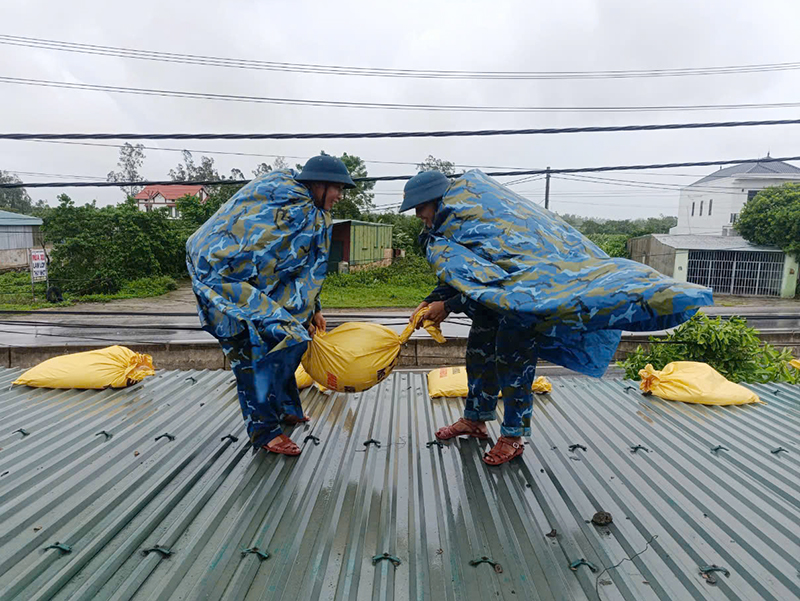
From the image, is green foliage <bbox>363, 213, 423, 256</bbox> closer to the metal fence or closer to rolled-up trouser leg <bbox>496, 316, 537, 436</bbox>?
the metal fence

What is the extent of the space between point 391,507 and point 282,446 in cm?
80

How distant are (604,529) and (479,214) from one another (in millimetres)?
1514

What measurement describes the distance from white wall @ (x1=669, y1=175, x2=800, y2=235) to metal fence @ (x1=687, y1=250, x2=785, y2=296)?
24.2 feet

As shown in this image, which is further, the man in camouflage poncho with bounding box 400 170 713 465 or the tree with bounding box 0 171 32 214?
the tree with bounding box 0 171 32 214

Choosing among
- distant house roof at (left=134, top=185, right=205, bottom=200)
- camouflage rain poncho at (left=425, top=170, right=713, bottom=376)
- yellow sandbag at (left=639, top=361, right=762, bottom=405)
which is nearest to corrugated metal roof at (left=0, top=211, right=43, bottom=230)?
distant house roof at (left=134, top=185, right=205, bottom=200)

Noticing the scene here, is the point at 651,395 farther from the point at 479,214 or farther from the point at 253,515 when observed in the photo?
the point at 253,515

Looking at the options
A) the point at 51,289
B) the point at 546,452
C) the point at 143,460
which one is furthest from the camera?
the point at 51,289

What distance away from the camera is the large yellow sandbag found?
3766mm

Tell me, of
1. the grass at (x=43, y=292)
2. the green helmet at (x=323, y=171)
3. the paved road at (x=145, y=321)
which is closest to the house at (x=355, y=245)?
the paved road at (x=145, y=321)

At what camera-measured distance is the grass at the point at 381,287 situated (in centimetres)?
1486

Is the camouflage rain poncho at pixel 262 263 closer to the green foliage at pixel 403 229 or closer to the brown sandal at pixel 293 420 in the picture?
the brown sandal at pixel 293 420

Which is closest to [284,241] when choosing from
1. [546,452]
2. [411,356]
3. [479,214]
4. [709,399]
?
[479,214]

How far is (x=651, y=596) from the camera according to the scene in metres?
1.70

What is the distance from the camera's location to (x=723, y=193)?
28.3 metres
